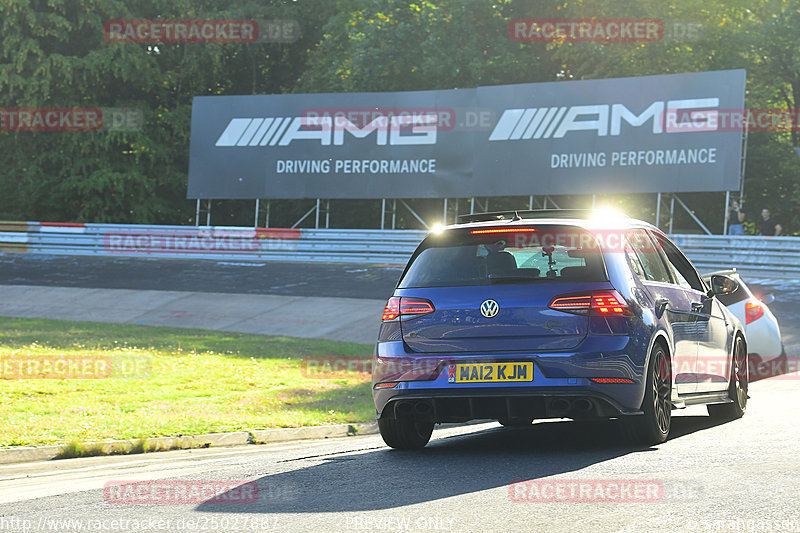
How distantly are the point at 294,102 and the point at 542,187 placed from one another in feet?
28.9

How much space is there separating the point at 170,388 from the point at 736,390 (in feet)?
21.9

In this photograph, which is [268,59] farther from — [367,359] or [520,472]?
[520,472]

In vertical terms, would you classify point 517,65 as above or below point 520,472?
above

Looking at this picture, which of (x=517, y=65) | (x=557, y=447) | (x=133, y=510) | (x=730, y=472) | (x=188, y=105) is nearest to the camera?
(x=133, y=510)

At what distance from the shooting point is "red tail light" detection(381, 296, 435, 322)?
8328 millimetres

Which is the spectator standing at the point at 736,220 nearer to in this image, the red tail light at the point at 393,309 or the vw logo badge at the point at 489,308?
the red tail light at the point at 393,309

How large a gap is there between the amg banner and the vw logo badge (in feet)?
74.2

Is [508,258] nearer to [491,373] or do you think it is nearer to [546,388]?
[491,373]

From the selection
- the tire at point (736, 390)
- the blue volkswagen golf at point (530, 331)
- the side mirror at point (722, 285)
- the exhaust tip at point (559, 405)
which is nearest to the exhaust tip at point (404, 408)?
the blue volkswagen golf at point (530, 331)

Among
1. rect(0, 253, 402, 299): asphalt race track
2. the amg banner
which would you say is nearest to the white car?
rect(0, 253, 402, 299): asphalt race track

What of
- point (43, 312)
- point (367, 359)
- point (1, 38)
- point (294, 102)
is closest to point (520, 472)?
point (367, 359)

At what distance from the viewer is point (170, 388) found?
13.8m

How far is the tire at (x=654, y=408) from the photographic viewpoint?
824 centimetres

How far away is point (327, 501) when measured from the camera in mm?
6531
